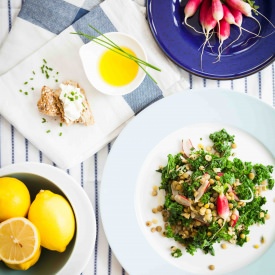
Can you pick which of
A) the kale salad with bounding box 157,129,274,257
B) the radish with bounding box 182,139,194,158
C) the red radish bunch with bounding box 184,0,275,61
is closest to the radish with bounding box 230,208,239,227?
the kale salad with bounding box 157,129,274,257

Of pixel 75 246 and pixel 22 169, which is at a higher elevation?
pixel 22 169

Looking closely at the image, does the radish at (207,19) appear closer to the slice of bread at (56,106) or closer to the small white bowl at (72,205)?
the slice of bread at (56,106)

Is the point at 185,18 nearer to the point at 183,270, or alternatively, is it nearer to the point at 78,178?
the point at 78,178

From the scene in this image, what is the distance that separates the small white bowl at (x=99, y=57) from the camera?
1638 mm

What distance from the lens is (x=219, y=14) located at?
1.61 metres

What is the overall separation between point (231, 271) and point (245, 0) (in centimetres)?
98

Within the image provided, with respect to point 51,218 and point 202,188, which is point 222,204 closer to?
point 202,188

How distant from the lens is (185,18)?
1.65m

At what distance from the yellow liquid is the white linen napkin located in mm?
58

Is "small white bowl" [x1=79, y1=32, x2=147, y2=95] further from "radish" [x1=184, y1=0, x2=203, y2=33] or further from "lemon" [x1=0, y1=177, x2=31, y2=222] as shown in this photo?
"lemon" [x1=0, y1=177, x2=31, y2=222]

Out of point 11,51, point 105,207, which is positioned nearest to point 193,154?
point 105,207

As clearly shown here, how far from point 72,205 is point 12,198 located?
0.20 meters

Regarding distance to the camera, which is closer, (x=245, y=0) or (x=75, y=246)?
(x=75, y=246)

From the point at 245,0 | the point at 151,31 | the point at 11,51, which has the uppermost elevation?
the point at 245,0
